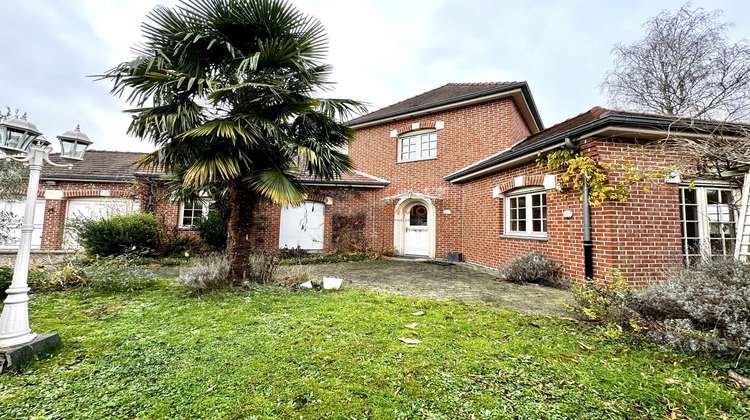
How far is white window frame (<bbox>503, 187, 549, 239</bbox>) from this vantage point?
618cm

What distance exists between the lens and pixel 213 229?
9.04 meters

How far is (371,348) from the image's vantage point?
2613 millimetres

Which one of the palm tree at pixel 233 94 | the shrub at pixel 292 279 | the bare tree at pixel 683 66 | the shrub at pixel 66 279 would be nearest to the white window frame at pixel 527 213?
the palm tree at pixel 233 94

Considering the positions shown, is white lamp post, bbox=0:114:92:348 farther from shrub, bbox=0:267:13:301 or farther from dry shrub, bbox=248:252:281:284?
dry shrub, bbox=248:252:281:284

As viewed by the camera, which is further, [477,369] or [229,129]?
[229,129]

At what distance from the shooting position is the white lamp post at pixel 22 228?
2.36m

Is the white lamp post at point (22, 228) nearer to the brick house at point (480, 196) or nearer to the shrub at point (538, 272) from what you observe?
the brick house at point (480, 196)

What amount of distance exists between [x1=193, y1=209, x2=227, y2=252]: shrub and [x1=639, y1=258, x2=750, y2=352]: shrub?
979 centimetres

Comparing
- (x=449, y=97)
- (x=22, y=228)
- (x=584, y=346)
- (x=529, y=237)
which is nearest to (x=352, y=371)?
(x=584, y=346)

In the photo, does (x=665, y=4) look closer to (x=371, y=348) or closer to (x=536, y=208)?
(x=536, y=208)

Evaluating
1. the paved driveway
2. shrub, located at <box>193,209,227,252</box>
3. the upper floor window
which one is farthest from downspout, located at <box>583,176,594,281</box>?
shrub, located at <box>193,209,227,252</box>

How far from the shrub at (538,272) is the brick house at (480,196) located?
0.70 feet

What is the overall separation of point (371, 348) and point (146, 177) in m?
11.3

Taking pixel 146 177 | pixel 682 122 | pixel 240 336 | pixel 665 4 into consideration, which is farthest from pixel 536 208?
pixel 665 4
